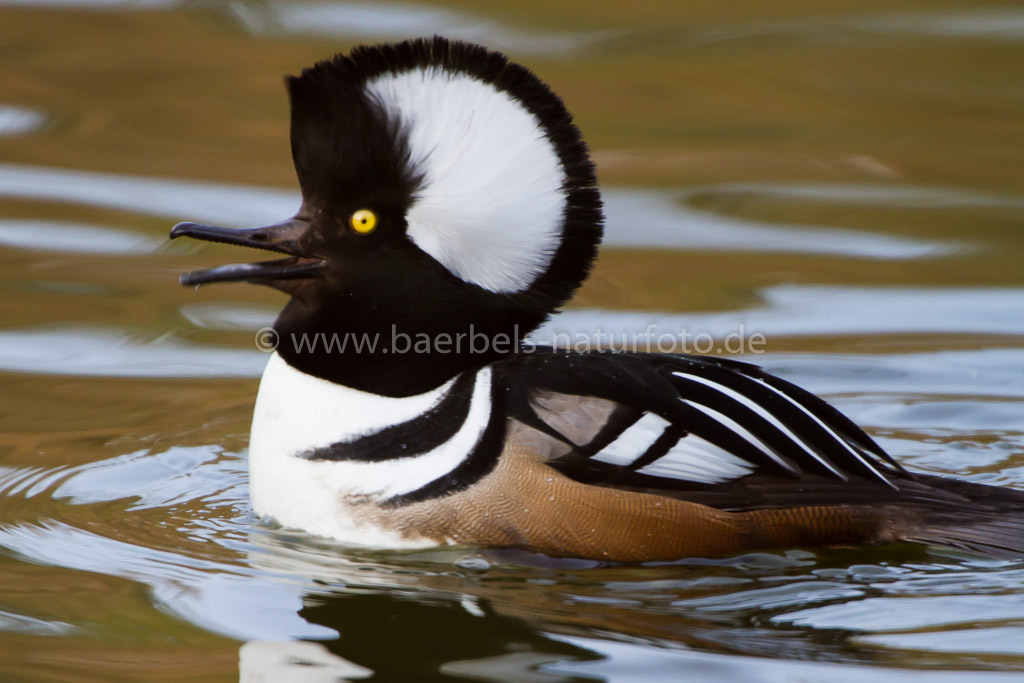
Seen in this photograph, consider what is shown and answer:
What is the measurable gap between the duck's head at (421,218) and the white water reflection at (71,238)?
4.20 metres

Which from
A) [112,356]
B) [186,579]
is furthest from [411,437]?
[112,356]

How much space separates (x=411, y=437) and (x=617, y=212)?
16.3 feet

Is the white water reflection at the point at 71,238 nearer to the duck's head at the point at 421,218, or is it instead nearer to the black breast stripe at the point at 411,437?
the duck's head at the point at 421,218

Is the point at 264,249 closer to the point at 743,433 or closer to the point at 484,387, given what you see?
the point at 484,387

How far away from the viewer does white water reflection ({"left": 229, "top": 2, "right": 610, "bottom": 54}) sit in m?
11.6

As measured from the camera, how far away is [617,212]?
9453mm

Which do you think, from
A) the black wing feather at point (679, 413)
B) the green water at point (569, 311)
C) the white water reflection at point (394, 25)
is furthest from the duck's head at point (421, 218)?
the white water reflection at point (394, 25)

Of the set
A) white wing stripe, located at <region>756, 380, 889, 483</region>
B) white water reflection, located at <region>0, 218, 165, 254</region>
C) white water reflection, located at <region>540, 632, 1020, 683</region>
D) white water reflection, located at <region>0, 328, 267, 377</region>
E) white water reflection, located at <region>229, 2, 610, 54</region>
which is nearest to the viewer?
white water reflection, located at <region>540, 632, 1020, 683</region>

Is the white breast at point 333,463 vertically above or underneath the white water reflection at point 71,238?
underneath

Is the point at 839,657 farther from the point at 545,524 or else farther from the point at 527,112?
the point at 527,112

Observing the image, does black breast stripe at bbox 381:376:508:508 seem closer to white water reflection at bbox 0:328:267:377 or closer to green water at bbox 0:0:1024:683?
green water at bbox 0:0:1024:683

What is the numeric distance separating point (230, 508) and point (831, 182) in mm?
6116

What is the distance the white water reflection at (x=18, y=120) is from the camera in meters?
10.6

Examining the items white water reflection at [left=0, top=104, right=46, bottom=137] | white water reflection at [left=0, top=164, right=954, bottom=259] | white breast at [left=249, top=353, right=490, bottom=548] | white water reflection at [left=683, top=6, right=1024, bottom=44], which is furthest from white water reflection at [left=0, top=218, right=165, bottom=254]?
white water reflection at [left=683, top=6, right=1024, bottom=44]
